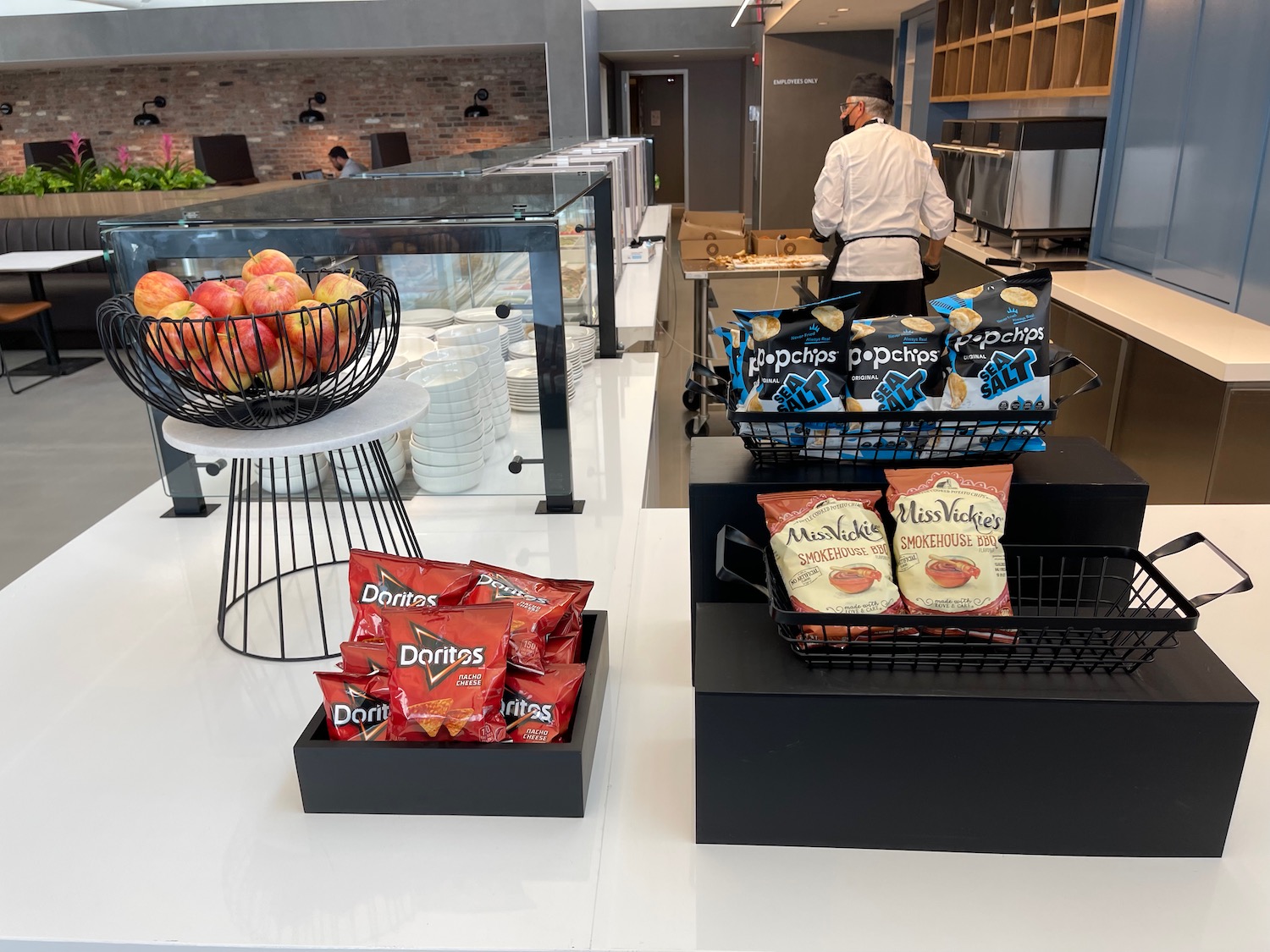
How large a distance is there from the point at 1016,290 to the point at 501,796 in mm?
780

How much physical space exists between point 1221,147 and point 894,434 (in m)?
2.98

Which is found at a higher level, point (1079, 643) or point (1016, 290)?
point (1016, 290)

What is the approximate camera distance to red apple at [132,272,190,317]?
1111mm

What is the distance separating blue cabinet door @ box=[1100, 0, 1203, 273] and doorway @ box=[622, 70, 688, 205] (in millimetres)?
11107

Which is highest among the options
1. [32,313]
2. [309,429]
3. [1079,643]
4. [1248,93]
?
[1248,93]

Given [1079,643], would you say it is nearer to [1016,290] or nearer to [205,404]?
[1016,290]

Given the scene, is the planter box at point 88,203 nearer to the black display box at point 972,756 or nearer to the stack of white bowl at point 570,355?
the stack of white bowl at point 570,355

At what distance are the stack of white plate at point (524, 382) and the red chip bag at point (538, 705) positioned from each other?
2.58 feet

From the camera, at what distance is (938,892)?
0.85 metres

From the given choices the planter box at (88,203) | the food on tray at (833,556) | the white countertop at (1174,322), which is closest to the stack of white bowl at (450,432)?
the food on tray at (833,556)

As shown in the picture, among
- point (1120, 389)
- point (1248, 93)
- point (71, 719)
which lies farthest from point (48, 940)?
point (1248, 93)

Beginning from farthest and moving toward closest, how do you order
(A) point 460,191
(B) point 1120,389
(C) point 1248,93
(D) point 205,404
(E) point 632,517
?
(B) point 1120,389, (C) point 1248,93, (A) point 460,191, (E) point 632,517, (D) point 205,404

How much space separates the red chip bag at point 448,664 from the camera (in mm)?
911

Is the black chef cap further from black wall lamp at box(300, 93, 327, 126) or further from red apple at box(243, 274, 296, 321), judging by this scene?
black wall lamp at box(300, 93, 327, 126)
